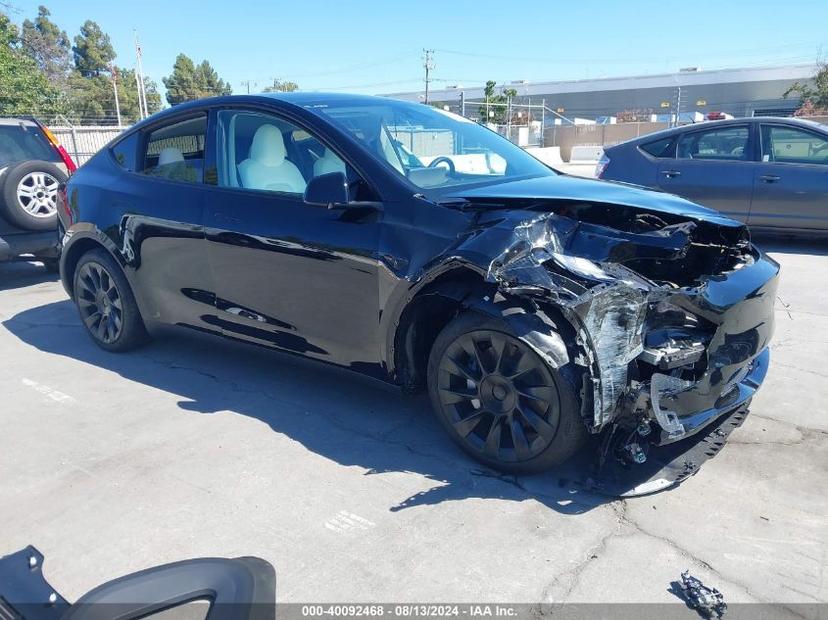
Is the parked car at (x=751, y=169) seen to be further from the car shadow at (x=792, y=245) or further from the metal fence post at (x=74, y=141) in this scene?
the metal fence post at (x=74, y=141)

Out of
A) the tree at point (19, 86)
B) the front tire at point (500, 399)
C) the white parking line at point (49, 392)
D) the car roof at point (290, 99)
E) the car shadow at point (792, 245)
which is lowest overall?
the white parking line at point (49, 392)

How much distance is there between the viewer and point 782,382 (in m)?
4.18

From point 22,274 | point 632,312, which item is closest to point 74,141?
point 22,274

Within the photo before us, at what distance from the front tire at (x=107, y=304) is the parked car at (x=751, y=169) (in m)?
6.39

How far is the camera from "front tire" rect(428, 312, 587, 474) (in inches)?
113

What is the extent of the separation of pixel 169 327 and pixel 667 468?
3284mm

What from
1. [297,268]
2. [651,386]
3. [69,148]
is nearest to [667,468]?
[651,386]

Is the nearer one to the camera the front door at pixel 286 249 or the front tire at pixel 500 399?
the front tire at pixel 500 399

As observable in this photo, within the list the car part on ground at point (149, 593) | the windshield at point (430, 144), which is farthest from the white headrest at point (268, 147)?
the car part on ground at point (149, 593)

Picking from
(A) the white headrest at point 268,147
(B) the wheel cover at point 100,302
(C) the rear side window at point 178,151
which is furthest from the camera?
(B) the wheel cover at point 100,302

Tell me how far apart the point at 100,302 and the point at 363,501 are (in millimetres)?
2994

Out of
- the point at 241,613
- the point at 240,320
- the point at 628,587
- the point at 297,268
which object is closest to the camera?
the point at 241,613

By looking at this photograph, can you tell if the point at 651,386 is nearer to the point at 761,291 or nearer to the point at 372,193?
the point at 761,291

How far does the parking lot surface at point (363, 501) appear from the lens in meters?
2.47
